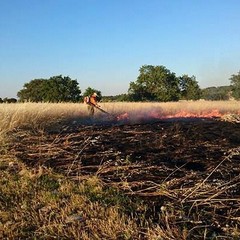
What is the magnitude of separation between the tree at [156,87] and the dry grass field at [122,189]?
164 feet

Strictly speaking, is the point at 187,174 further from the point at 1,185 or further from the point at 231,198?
the point at 1,185

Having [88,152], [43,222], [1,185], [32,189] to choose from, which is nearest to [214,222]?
[43,222]

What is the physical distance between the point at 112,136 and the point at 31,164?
2.14 metres

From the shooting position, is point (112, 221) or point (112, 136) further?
point (112, 136)

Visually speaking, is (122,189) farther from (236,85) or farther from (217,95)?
(217,95)

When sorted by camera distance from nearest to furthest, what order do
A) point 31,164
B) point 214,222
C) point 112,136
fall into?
point 214,222, point 31,164, point 112,136

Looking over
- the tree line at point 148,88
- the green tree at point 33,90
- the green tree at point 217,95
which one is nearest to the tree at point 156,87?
the tree line at point 148,88

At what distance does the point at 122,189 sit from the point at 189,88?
56.0 meters

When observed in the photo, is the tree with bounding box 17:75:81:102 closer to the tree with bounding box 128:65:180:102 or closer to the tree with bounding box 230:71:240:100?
the tree with bounding box 128:65:180:102

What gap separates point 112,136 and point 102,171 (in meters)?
2.49

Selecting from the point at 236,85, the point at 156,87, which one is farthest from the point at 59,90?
the point at 236,85

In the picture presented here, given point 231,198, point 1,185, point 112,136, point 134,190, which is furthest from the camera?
point 112,136

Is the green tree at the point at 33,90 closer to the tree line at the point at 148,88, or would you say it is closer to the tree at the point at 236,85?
the tree line at the point at 148,88

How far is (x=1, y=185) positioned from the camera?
402 centimetres
